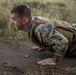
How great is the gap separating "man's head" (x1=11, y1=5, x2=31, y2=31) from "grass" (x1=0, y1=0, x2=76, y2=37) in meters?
1.47

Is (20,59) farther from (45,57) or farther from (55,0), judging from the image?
(55,0)

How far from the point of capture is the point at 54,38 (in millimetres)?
3740

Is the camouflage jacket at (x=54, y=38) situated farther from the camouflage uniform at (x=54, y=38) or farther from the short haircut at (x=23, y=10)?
the short haircut at (x=23, y=10)

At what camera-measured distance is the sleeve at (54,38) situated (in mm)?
3732

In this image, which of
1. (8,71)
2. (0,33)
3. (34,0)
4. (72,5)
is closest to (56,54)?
(8,71)

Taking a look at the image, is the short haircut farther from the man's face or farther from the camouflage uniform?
the camouflage uniform

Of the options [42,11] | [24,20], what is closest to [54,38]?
[24,20]

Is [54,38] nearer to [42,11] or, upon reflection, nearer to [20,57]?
[20,57]

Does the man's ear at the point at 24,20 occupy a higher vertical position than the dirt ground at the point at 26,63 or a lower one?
higher

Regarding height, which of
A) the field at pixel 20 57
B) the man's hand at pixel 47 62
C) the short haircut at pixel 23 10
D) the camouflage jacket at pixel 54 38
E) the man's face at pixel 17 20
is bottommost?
the field at pixel 20 57

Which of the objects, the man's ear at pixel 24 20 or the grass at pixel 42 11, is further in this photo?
the grass at pixel 42 11

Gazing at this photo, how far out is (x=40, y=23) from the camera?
3.86 meters

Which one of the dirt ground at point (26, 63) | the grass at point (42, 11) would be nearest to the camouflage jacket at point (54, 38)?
the dirt ground at point (26, 63)

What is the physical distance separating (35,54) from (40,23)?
646 mm
